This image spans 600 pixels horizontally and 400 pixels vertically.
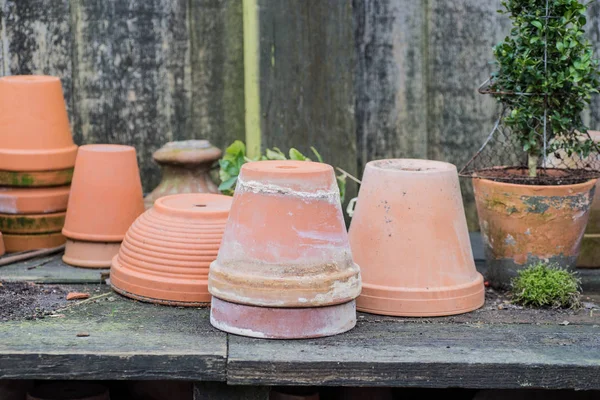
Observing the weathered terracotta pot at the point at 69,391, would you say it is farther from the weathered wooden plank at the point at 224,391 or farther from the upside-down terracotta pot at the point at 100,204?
the upside-down terracotta pot at the point at 100,204

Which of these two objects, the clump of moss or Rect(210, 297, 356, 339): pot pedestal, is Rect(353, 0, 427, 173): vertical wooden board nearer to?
the clump of moss

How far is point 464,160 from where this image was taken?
144 inches

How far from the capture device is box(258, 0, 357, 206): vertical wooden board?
3367 mm

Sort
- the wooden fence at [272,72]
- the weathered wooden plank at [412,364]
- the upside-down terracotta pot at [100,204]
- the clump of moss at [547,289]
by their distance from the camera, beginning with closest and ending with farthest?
the weathered wooden plank at [412,364] < the clump of moss at [547,289] < the upside-down terracotta pot at [100,204] < the wooden fence at [272,72]

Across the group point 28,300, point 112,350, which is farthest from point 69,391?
point 112,350

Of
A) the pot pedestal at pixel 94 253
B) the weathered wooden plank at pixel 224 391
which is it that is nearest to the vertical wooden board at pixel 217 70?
the pot pedestal at pixel 94 253

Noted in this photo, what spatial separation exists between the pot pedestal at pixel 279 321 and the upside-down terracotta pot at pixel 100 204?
731 mm

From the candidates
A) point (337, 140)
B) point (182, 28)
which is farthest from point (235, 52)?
point (337, 140)

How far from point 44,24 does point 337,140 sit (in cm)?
115

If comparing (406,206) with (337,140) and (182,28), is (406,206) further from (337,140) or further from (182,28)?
(182,28)

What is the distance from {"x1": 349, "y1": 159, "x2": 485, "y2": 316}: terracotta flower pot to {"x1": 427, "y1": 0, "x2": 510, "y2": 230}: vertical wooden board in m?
0.95

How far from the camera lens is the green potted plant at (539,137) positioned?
284 cm

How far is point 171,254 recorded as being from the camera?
107 inches

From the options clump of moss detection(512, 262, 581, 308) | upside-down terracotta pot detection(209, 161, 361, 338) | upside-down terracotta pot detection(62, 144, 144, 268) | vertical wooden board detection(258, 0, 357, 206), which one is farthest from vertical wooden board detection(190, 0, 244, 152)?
clump of moss detection(512, 262, 581, 308)
